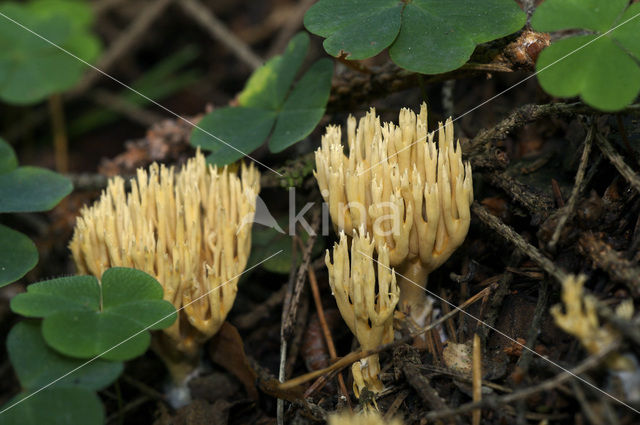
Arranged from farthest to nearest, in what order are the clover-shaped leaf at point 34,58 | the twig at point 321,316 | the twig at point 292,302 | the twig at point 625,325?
the clover-shaped leaf at point 34,58 < the twig at point 321,316 < the twig at point 292,302 < the twig at point 625,325

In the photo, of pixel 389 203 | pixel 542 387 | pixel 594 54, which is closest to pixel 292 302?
pixel 389 203

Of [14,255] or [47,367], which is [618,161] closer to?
[47,367]

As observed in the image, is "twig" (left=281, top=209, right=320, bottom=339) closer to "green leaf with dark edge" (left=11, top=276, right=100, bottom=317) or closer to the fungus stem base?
the fungus stem base

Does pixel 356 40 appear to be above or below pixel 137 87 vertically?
above

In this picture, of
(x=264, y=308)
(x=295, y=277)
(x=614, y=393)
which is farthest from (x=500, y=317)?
(x=264, y=308)

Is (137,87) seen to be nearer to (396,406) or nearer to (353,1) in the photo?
(353,1)

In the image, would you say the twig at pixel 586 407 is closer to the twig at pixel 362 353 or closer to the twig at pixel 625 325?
the twig at pixel 625 325

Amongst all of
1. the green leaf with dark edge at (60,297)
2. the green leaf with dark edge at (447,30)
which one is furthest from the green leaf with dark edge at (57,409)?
the green leaf with dark edge at (447,30)
